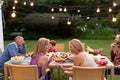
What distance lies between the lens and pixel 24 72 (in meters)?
4.59

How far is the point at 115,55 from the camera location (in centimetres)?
635

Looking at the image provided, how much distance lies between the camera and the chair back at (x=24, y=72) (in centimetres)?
455

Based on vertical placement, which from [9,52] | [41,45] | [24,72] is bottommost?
[24,72]

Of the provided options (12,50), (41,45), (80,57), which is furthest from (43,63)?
(12,50)

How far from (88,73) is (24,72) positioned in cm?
90

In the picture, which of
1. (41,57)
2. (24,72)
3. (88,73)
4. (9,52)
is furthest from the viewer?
(9,52)

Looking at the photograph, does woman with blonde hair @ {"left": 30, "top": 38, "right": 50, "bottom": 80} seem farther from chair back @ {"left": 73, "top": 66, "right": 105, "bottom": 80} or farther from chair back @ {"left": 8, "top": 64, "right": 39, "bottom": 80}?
chair back @ {"left": 73, "top": 66, "right": 105, "bottom": 80}

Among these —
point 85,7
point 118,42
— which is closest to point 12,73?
point 118,42

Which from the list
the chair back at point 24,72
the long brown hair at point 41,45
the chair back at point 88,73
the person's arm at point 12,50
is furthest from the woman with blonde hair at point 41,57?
the person's arm at point 12,50

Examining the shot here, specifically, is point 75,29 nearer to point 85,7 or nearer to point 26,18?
point 85,7

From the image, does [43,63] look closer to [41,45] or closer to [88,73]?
[41,45]

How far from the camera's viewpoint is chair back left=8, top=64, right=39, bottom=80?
14.9ft

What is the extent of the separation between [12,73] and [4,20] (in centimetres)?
1262

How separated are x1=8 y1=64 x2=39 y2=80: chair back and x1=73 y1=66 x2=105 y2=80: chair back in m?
0.57
